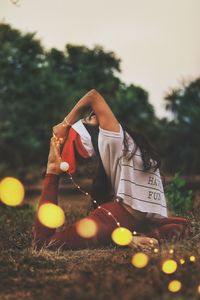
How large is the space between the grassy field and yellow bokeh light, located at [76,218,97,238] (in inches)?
5.1

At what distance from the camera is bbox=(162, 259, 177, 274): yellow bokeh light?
3.23 m

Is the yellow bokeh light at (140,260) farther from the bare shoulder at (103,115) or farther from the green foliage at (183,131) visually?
the green foliage at (183,131)

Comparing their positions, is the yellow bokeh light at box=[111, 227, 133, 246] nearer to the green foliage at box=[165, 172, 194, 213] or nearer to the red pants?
the red pants

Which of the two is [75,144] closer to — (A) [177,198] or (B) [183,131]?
(A) [177,198]

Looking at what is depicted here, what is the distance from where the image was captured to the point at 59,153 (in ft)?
14.5

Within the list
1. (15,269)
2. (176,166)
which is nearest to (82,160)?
(15,269)

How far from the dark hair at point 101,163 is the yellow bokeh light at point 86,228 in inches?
12.1

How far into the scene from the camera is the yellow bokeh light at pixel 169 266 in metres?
3.23

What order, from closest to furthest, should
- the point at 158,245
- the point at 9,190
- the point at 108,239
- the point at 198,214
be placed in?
the point at 158,245, the point at 108,239, the point at 198,214, the point at 9,190

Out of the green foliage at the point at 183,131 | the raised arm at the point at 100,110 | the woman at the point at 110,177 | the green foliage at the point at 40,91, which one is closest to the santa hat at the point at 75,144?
the woman at the point at 110,177

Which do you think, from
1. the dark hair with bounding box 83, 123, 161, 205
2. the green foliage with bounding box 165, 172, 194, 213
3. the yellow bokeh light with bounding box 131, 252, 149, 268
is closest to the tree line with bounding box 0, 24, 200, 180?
the green foliage with bounding box 165, 172, 194, 213

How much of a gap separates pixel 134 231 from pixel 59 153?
820 mm

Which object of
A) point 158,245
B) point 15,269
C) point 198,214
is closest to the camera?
point 15,269

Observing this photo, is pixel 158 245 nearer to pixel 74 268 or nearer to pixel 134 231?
pixel 134 231
